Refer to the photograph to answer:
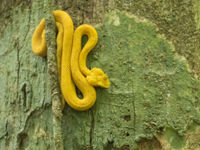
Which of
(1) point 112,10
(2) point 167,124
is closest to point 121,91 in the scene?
(2) point 167,124

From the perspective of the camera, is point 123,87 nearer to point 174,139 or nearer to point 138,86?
point 138,86

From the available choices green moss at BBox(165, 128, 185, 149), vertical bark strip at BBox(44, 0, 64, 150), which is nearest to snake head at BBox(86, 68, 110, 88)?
vertical bark strip at BBox(44, 0, 64, 150)

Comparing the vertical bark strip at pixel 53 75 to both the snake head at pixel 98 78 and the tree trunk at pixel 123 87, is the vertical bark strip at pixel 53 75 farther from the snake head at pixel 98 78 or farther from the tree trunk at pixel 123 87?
the snake head at pixel 98 78

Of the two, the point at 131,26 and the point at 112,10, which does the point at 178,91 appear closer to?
the point at 131,26

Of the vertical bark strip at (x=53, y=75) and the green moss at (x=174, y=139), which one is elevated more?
the vertical bark strip at (x=53, y=75)

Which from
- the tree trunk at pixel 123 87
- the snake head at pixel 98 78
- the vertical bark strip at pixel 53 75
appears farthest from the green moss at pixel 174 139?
the vertical bark strip at pixel 53 75
